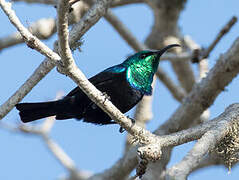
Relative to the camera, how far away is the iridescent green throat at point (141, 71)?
5387 millimetres

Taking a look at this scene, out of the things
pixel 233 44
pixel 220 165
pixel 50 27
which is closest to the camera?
pixel 233 44

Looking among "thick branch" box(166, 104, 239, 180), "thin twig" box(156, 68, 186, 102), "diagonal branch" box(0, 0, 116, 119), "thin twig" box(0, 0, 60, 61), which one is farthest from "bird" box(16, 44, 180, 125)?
"thin twig" box(156, 68, 186, 102)

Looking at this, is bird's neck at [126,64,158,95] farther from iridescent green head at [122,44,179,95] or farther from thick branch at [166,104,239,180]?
thick branch at [166,104,239,180]

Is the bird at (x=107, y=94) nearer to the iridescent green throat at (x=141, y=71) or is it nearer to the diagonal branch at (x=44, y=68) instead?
the iridescent green throat at (x=141, y=71)

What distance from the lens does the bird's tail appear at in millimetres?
5284

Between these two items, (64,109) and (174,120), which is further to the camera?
(174,120)

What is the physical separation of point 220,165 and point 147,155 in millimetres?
3639

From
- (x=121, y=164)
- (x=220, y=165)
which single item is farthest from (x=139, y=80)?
(x=220, y=165)

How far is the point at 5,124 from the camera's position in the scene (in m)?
9.09

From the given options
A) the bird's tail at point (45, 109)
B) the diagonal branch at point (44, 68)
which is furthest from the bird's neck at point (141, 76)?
the diagonal branch at point (44, 68)

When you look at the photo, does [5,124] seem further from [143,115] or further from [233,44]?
[233,44]

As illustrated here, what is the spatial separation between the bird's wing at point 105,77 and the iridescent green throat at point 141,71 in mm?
99

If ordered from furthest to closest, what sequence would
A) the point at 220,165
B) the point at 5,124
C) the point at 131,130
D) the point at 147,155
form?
1. the point at 5,124
2. the point at 220,165
3. the point at 131,130
4. the point at 147,155

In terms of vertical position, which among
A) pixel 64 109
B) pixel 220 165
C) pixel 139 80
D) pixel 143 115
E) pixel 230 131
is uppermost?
pixel 64 109
